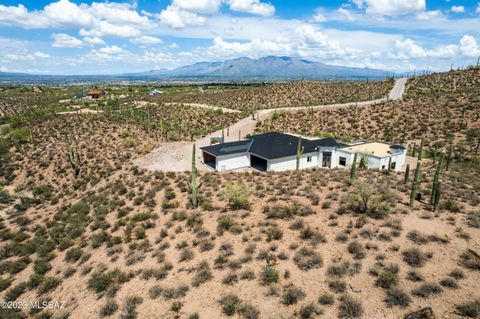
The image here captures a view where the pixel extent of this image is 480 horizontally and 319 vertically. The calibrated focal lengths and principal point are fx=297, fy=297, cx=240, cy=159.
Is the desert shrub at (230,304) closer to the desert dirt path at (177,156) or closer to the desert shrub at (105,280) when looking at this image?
the desert shrub at (105,280)

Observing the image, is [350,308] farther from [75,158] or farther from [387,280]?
[75,158]

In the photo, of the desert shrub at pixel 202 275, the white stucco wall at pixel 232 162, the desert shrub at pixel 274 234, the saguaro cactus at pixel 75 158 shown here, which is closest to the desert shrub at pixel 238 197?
the desert shrub at pixel 274 234

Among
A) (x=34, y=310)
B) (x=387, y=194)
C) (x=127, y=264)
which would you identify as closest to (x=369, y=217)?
(x=387, y=194)

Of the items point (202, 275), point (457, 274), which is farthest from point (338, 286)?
point (202, 275)

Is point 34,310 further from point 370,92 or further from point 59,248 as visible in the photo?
point 370,92

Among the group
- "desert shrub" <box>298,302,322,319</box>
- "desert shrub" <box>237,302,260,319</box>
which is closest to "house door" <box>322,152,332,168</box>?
"desert shrub" <box>298,302,322,319</box>
